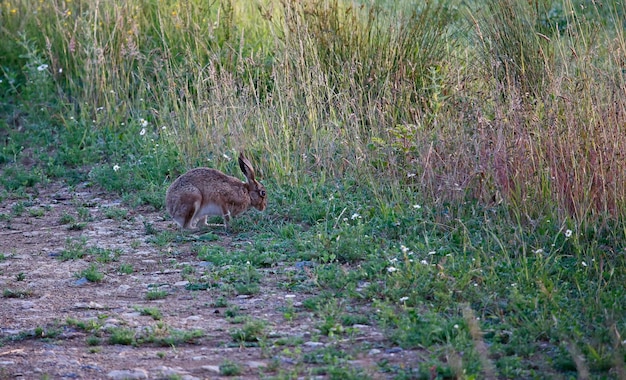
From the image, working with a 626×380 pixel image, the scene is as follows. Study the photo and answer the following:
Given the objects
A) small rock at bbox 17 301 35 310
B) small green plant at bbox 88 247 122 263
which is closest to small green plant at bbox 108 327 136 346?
small rock at bbox 17 301 35 310

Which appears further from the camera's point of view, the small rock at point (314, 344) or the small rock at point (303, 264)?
the small rock at point (303, 264)

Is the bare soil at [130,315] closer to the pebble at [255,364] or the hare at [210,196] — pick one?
the pebble at [255,364]

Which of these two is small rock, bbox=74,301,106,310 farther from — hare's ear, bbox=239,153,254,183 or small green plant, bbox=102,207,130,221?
hare's ear, bbox=239,153,254,183

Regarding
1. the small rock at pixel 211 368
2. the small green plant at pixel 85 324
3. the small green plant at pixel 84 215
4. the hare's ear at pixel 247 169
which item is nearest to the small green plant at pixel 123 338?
the small green plant at pixel 85 324

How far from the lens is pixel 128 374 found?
14.1ft

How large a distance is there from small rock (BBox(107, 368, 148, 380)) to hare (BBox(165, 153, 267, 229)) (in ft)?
8.88

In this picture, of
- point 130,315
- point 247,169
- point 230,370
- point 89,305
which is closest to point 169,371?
point 230,370

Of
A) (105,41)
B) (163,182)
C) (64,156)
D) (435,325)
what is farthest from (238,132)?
(435,325)

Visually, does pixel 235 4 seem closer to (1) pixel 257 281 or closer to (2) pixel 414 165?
(2) pixel 414 165

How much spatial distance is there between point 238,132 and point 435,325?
4187 millimetres

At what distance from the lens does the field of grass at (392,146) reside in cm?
493

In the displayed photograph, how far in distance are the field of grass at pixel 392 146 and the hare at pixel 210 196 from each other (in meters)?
0.17

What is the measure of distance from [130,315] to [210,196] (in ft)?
6.66

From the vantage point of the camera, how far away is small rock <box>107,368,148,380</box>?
4.25 m
